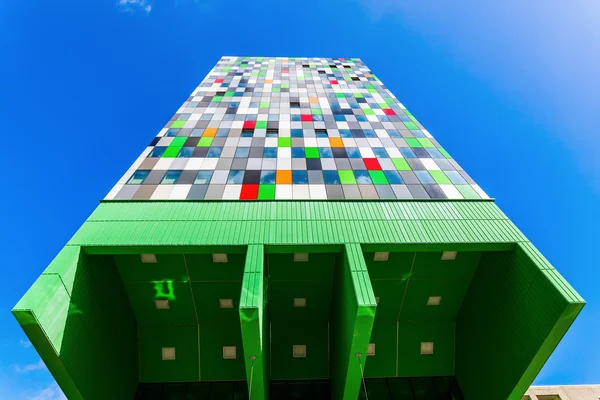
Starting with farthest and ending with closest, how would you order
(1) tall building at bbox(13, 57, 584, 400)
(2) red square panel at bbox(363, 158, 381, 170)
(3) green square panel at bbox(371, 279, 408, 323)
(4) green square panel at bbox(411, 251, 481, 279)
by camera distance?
(2) red square panel at bbox(363, 158, 381, 170) < (3) green square panel at bbox(371, 279, 408, 323) < (4) green square panel at bbox(411, 251, 481, 279) < (1) tall building at bbox(13, 57, 584, 400)

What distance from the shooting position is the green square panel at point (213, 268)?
13812mm

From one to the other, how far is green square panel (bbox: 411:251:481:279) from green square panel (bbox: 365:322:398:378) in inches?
140

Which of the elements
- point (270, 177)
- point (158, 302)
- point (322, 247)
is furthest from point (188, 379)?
point (270, 177)

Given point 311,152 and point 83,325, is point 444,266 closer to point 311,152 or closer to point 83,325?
point 311,152

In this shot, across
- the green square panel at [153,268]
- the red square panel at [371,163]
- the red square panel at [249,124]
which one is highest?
the red square panel at [249,124]

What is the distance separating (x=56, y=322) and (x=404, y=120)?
25.6 meters

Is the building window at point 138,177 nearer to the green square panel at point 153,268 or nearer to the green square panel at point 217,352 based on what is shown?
the green square panel at point 153,268

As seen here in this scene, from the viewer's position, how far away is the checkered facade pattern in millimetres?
16484

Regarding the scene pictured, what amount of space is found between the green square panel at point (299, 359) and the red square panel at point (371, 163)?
10.1 metres

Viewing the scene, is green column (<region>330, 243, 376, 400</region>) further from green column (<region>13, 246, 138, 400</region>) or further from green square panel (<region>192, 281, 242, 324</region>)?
green column (<region>13, 246, 138, 400</region>)

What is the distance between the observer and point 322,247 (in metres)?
12.9

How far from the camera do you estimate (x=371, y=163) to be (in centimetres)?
1895

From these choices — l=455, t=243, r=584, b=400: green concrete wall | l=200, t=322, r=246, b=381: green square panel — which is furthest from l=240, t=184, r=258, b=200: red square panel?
l=455, t=243, r=584, b=400: green concrete wall

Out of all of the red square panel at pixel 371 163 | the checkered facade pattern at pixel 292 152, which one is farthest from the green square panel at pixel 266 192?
the red square panel at pixel 371 163
